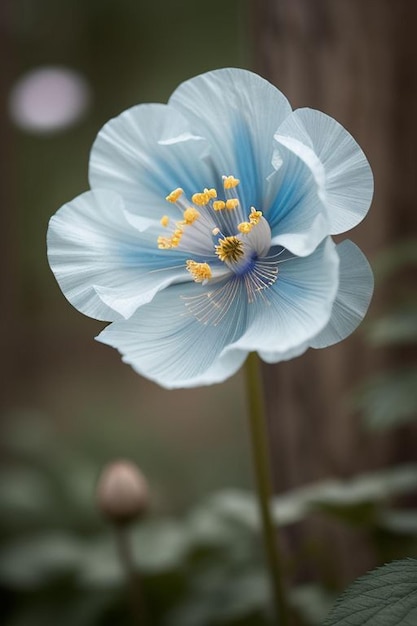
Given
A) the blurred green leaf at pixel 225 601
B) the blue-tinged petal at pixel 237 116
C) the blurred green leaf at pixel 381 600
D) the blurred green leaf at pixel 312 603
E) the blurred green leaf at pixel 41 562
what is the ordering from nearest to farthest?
the blurred green leaf at pixel 381 600 → the blue-tinged petal at pixel 237 116 → the blurred green leaf at pixel 312 603 → the blurred green leaf at pixel 225 601 → the blurred green leaf at pixel 41 562

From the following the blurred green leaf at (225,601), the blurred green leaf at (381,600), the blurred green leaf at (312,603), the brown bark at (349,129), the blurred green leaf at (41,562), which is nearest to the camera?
the blurred green leaf at (381,600)

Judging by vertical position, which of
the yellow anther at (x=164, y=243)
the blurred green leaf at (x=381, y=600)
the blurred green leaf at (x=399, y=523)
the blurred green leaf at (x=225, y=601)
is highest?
the yellow anther at (x=164, y=243)

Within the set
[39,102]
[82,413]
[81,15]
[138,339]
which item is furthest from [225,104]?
[81,15]

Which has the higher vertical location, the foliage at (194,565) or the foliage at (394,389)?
the foliage at (394,389)

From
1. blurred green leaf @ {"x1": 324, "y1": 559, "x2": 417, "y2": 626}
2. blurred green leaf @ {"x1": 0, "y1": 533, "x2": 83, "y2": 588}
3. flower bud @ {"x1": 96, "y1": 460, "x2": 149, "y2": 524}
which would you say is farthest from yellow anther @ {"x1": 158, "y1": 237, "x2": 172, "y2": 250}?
blurred green leaf @ {"x1": 0, "y1": 533, "x2": 83, "y2": 588}

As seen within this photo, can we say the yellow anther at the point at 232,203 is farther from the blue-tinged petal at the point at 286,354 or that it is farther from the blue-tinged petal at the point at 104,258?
the blue-tinged petal at the point at 286,354

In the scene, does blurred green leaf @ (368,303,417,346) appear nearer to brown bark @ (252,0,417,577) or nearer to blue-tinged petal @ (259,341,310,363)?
brown bark @ (252,0,417,577)

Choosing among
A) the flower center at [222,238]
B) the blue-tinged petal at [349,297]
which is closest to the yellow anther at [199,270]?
Answer: the flower center at [222,238]
